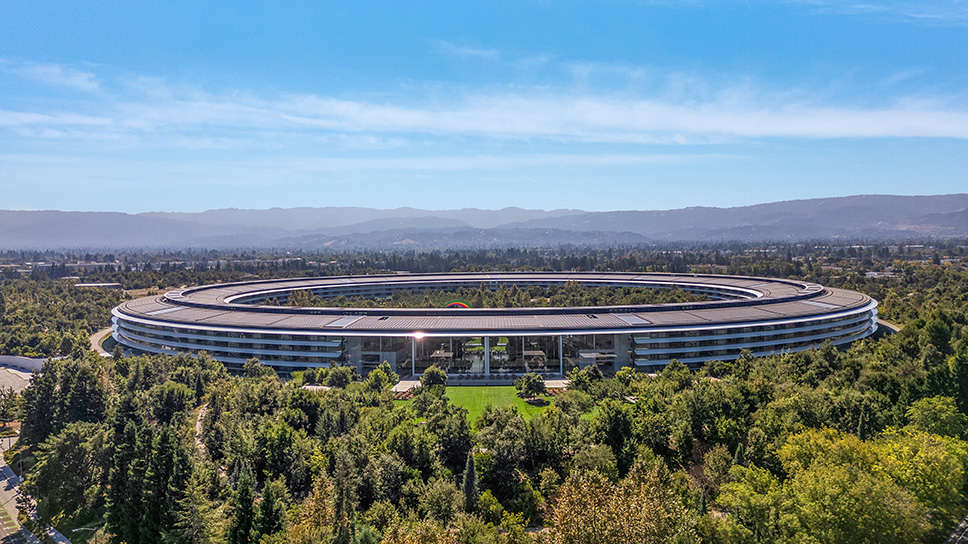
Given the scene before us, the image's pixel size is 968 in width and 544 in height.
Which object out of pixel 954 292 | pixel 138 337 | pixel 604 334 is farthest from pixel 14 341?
pixel 954 292

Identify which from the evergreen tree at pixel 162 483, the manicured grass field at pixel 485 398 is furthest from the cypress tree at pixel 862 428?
the evergreen tree at pixel 162 483

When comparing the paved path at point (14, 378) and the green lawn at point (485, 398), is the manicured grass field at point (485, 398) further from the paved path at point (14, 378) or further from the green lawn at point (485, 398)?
the paved path at point (14, 378)

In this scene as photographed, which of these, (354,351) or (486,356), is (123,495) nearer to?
(354,351)

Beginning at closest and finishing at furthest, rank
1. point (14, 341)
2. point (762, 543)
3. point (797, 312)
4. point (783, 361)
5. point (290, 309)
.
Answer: point (762, 543) → point (783, 361) → point (797, 312) → point (290, 309) → point (14, 341)

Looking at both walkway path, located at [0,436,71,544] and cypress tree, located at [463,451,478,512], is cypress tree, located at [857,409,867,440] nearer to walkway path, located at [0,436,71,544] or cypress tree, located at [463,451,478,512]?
cypress tree, located at [463,451,478,512]

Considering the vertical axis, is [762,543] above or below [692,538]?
below

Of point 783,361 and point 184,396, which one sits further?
point 783,361

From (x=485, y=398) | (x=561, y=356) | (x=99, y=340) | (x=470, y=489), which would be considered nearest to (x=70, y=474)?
(x=470, y=489)

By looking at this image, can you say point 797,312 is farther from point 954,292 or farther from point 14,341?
point 14,341
